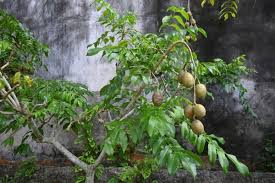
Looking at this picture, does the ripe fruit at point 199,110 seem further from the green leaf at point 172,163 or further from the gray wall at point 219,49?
the gray wall at point 219,49

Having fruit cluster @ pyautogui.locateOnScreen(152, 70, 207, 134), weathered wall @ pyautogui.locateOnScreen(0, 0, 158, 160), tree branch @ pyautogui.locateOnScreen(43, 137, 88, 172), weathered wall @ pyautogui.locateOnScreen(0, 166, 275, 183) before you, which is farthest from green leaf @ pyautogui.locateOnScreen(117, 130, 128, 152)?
weathered wall @ pyautogui.locateOnScreen(0, 0, 158, 160)

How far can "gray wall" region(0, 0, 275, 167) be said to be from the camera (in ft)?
17.5

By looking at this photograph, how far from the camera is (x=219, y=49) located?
558 centimetres

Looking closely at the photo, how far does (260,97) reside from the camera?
5.34m

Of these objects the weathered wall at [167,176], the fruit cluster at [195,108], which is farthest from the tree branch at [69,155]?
the fruit cluster at [195,108]

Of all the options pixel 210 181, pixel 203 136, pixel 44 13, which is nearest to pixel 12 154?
pixel 44 13

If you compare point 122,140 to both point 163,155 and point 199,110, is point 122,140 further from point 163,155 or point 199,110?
point 199,110

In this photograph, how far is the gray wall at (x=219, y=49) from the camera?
5.33 m

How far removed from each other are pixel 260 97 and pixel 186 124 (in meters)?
3.01

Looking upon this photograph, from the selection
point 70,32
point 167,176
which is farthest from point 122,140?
point 70,32

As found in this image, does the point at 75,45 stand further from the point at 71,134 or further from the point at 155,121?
the point at 155,121

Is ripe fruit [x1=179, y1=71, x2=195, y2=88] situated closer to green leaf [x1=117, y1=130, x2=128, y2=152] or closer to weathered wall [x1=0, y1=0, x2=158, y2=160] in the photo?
green leaf [x1=117, y1=130, x2=128, y2=152]

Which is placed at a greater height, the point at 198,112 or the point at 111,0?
the point at 111,0

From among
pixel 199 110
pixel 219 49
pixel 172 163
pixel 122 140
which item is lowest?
pixel 172 163
